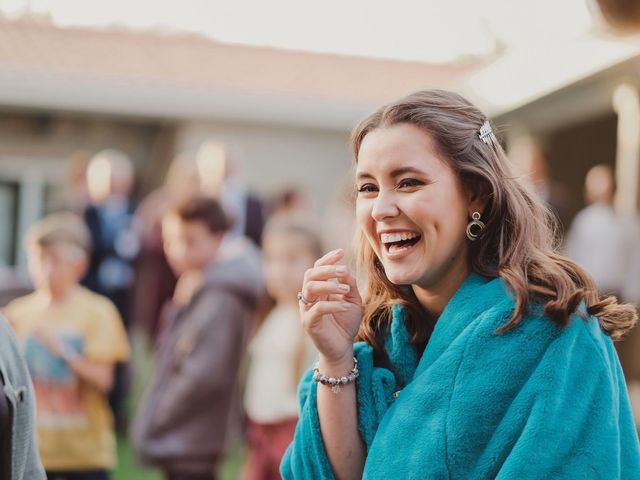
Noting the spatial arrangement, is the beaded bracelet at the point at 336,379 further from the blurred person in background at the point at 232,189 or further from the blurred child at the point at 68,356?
the blurred person in background at the point at 232,189

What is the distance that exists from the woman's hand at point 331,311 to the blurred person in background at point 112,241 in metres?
4.76

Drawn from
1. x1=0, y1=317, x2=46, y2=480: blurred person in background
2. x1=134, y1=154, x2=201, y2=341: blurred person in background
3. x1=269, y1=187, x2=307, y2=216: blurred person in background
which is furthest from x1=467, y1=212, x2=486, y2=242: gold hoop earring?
x1=269, y1=187, x2=307, y2=216: blurred person in background

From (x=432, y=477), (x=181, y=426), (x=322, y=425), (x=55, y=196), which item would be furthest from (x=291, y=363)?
(x=55, y=196)

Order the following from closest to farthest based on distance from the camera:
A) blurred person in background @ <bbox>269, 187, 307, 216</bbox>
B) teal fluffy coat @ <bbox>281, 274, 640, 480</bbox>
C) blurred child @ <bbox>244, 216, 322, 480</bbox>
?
teal fluffy coat @ <bbox>281, 274, 640, 480</bbox>
blurred child @ <bbox>244, 216, 322, 480</bbox>
blurred person in background @ <bbox>269, 187, 307, 216</bbox>

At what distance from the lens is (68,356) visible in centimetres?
364

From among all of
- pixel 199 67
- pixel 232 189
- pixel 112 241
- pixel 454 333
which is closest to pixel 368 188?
pixel 454 333

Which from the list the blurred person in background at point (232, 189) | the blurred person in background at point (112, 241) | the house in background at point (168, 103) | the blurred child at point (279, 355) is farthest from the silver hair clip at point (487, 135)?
the blurred person in background at point (112, 241)

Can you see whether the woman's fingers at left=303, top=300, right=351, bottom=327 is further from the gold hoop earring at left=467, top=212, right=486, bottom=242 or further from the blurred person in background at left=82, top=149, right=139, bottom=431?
the blurred person in background at left=82, top=149, right=139, bottom=431

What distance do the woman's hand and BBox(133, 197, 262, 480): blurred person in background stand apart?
199 centimetres

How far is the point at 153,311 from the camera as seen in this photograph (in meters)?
6.76

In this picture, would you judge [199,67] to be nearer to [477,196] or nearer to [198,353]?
[198,353]

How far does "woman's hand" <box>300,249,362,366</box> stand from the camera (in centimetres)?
172

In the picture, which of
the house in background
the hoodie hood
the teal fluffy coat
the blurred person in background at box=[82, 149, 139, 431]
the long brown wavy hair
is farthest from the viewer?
the blurred person in background at box=[82, 149, 139, 431]

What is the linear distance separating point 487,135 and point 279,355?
211 centimetres
